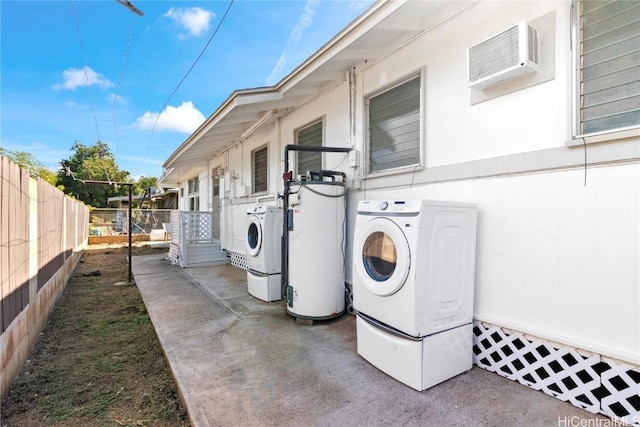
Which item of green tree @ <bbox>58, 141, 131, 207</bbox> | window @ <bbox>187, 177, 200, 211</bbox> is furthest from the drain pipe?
green tree @ <bbox>58, 141, 131, 207</bbox>

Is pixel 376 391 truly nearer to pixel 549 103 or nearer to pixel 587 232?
pixel 587 232

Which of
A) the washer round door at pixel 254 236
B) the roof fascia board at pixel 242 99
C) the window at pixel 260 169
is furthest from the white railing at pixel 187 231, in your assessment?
the washer round door at pixel 254 236

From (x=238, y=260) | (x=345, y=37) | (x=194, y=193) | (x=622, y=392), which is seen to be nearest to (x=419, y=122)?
(x=345, y=37)

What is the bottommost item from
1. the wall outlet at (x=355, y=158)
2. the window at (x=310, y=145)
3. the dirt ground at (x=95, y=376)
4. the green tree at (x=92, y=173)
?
the dirt ground at (x=95, y=376)

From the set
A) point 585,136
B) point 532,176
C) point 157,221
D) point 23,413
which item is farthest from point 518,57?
point 157,221

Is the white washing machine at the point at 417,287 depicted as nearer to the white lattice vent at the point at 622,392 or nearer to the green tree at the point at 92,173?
the white lattice vent at the point at 622,392

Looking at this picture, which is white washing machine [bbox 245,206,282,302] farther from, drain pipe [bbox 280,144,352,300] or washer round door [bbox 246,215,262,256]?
drain pipe [bbox 280,144,352,300]

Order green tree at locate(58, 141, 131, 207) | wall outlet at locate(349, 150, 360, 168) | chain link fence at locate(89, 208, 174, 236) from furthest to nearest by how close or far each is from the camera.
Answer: green tree at locate(58, 141, 131, 207) < chain link fence at locate(89, 208, 174, 236) < wall outlet at locate(349, 150, 360, 168)

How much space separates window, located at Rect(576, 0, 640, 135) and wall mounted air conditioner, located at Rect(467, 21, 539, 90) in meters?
0.28

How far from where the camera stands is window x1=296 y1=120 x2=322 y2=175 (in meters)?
4.73

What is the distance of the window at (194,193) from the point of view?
1202 centimetres

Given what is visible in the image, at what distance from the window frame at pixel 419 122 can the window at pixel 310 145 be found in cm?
110

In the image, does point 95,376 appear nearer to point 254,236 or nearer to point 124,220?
point 254,236

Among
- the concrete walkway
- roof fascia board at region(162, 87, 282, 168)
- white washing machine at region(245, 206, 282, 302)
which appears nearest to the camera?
the concrete walkway
